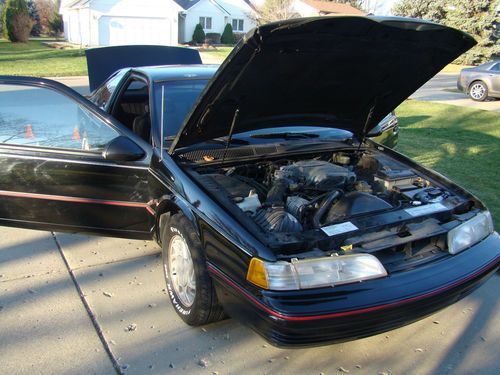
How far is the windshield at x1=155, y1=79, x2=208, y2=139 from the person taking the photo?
129 inches

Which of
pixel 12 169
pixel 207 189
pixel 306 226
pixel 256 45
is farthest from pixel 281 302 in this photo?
pixel 12 169

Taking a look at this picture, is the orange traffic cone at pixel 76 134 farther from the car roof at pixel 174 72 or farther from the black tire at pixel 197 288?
the black tire at pixel 197 288

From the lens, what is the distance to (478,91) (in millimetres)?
14523

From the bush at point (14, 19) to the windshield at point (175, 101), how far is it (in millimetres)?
31287

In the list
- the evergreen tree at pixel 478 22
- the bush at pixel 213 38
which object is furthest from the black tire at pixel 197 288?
the bush at pixel 213 38

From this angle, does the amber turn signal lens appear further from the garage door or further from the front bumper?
the garage door

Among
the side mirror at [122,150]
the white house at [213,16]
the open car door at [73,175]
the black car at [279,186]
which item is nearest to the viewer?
the black car at [279,186]

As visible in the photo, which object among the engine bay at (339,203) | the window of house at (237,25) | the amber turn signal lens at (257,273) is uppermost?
the window of house at (237,25)

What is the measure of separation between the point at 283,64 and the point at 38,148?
6.31ft

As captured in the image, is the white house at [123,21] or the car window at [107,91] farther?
the white house at [123,21]

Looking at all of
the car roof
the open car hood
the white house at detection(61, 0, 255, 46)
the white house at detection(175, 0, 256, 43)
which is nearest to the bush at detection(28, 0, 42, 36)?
the white house at detection(61, 0, 255, 46)

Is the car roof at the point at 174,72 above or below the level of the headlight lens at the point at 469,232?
above

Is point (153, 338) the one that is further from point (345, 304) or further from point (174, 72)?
point (174, 72)

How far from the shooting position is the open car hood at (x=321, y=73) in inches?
95.3
